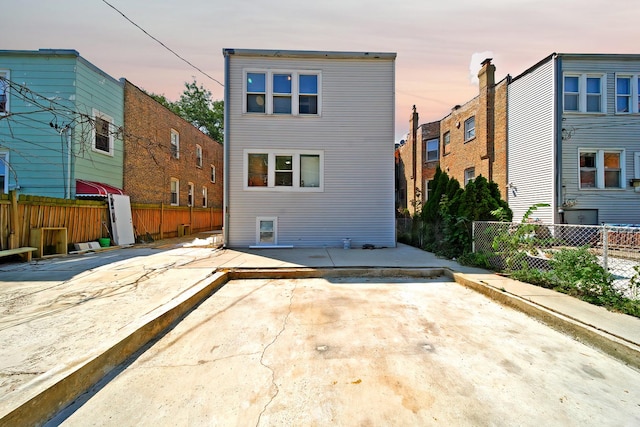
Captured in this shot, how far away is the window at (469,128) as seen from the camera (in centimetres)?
1578

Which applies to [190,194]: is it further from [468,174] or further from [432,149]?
[468,174]

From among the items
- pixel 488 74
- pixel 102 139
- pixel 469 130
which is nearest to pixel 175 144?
pixel 102 139

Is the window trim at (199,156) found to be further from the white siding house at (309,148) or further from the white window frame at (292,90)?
the white window frame at (292,90)

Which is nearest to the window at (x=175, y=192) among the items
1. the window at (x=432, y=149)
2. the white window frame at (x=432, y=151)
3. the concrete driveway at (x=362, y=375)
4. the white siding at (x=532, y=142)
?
the concrete driveway at (x=362, y=375)

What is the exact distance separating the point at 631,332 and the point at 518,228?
2.74m

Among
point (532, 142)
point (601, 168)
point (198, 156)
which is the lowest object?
point (601, 168)

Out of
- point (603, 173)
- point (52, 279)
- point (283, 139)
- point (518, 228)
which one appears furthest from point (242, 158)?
point (603, 173)

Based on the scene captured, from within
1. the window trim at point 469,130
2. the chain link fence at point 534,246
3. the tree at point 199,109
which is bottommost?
the chain link fence at point 534,246

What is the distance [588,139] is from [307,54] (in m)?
12.1

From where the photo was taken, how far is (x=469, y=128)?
16.3 meters

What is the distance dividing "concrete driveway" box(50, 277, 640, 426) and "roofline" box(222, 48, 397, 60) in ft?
30.0

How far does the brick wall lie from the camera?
508 inches

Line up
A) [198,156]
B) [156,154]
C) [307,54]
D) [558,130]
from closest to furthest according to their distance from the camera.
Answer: [307,54] < [558,130] < [156,154] < [198,156]

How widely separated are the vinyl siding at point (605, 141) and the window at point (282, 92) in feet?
34.7
